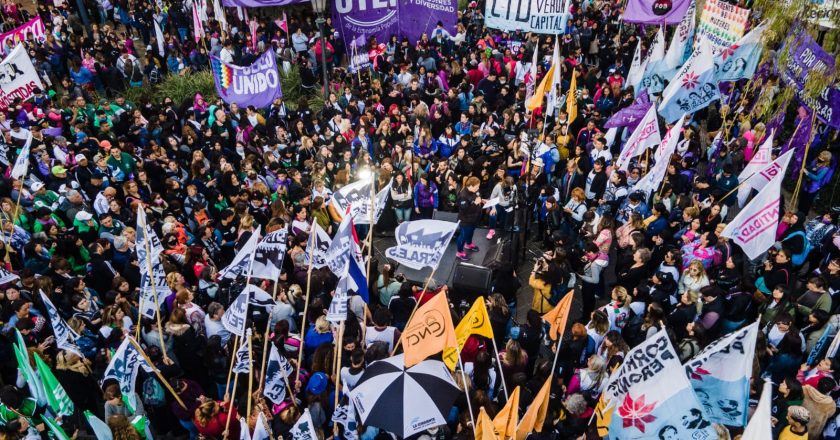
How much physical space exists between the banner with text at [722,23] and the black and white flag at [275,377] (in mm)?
11774

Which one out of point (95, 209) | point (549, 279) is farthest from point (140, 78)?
point (549, 279)

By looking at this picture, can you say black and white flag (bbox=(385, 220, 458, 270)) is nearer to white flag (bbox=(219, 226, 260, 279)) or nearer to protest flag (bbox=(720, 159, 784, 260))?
white flag (bbox=(219, 226, 260, 279))

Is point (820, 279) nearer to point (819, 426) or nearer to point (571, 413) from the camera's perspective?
point (819, 426)

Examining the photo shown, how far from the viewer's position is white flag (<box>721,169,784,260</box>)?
830cm

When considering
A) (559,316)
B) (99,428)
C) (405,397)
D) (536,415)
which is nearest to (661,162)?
(559,316)

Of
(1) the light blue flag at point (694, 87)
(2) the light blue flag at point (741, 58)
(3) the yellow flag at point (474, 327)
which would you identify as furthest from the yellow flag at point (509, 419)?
(2) the light blue flag at point (741, 58)

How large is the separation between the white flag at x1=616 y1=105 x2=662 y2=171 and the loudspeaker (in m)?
3.61

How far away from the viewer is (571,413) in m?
6.81

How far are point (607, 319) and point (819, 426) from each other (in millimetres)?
2505

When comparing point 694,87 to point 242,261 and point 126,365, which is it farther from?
point 126,365

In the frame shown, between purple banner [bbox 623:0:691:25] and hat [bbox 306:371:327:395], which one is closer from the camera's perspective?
hat [bbox 306:371:327:395]

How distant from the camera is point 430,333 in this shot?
6.72m

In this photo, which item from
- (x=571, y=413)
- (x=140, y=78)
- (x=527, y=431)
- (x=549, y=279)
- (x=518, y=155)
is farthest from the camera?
(x=140, y=78)

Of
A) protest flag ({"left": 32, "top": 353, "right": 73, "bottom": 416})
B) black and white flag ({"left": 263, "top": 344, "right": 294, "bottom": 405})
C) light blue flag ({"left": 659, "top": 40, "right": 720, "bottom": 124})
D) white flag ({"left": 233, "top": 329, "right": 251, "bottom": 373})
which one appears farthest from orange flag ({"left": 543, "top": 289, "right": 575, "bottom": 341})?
light blue flag ({"left": 659, "top": 40, "right": 720, "bottom": 124})
